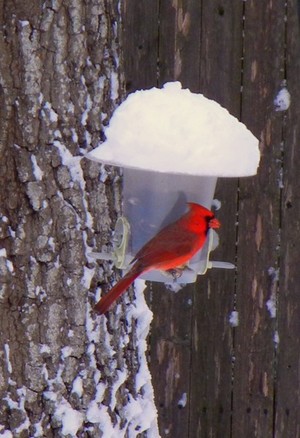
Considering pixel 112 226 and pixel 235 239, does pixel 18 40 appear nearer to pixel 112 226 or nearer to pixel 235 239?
pixel 112 226

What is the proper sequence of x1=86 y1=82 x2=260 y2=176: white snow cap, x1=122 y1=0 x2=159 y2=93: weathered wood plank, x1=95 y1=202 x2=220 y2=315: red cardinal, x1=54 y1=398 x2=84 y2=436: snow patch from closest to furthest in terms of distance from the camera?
1. x1=86 y1=82 x2=260 y2=176: white snow cap
2. x1=95 y1=202 x2=220 y2=315: red cardinal
3. x1=54 y1=398 x2=84 y2=436: snow patch
4. x1=122 y1=0 x2=159 y2=93: weathered wood plank

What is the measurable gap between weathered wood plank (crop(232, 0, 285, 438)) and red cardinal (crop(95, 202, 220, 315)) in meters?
1.05

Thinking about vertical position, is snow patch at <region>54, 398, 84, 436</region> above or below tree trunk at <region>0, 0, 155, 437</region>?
below

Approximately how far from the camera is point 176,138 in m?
2.05

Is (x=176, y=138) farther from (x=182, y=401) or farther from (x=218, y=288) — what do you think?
(x=182, y=401)

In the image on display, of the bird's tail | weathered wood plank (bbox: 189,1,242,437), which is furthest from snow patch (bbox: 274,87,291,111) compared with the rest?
the bird's tail

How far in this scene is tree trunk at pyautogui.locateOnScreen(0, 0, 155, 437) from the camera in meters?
2.19

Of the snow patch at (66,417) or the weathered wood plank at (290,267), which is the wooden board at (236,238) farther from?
the snow patch at (66,417)

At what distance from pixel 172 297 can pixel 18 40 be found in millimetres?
1304

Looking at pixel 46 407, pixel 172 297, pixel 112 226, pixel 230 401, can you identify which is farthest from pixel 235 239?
pixel 46 407

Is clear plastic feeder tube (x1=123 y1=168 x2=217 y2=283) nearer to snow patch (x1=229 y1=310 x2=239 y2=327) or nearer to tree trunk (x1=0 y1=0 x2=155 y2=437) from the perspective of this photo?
tree trunk (x1=0 y1=0 x2=155 y2=437)

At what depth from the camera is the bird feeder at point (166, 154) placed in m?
2.03

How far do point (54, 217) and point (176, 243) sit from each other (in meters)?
0.31

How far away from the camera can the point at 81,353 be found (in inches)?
90.0
